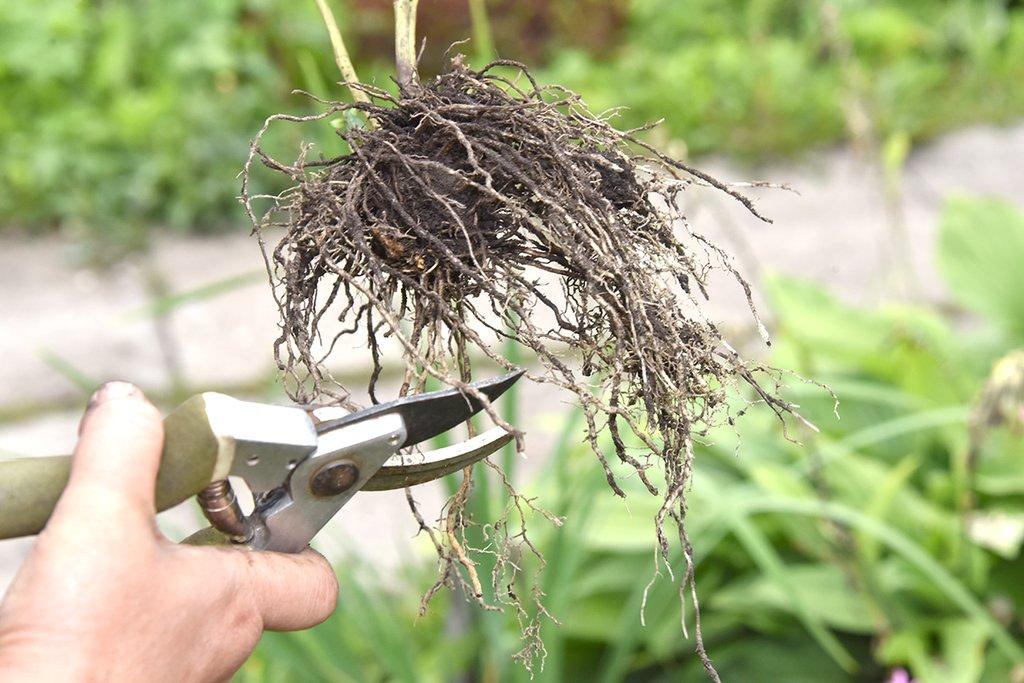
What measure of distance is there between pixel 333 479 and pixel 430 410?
0.09m

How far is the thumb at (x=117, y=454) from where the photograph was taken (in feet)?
2.11

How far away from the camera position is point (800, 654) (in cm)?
188

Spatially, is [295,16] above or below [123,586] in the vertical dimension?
above

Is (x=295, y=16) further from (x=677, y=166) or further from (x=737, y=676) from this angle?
(x=677, y=166)

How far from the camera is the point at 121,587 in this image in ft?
2.08

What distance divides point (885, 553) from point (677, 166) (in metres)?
1.37

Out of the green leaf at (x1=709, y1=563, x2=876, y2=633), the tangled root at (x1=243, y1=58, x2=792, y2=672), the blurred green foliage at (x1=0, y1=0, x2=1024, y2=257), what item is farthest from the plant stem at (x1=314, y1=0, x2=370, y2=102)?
the blurred green foliage at (x1=0, y1=0, x2=1024, y2=257)

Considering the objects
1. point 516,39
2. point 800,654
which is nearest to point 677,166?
point 800,654

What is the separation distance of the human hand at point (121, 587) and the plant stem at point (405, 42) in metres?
0.35

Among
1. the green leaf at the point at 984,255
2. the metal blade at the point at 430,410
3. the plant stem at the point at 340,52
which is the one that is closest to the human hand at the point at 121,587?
the metal blade at the point at 430,410

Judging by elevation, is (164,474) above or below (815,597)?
above

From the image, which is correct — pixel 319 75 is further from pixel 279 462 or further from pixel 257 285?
pixel 279 462

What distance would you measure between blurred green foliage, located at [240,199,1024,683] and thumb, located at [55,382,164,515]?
2.85ft

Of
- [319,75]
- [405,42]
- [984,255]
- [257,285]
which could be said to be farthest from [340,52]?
[257,285]
